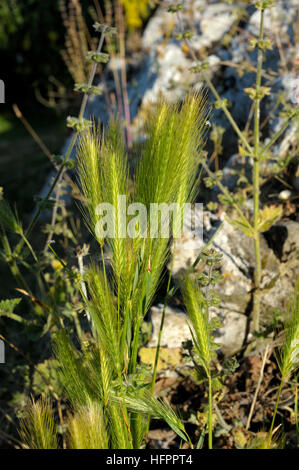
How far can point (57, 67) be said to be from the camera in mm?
6625

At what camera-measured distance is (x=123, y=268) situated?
113cm

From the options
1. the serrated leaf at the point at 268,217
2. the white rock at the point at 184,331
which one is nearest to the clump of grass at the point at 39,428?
the white rock at the point at 184,331

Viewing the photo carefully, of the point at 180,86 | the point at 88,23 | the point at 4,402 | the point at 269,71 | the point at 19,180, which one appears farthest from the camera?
the point at 88,23

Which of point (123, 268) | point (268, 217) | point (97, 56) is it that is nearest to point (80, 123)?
point (97, 56)

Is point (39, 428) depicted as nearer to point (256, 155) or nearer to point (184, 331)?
point (184, 331)

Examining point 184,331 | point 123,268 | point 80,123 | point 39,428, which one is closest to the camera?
point 39,428

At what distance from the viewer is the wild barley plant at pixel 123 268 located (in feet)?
3.60

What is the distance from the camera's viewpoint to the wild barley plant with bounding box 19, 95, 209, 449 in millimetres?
1098

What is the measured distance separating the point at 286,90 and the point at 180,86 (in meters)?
1.01

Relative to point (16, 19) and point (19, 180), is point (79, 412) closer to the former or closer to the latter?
point (19, 180)

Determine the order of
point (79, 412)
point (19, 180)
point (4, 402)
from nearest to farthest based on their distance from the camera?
1. point (79, 412)
2. point (4, 402)
3. point (19, 180)

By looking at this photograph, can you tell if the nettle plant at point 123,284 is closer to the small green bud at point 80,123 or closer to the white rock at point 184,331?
the small green bud at point 80,123
